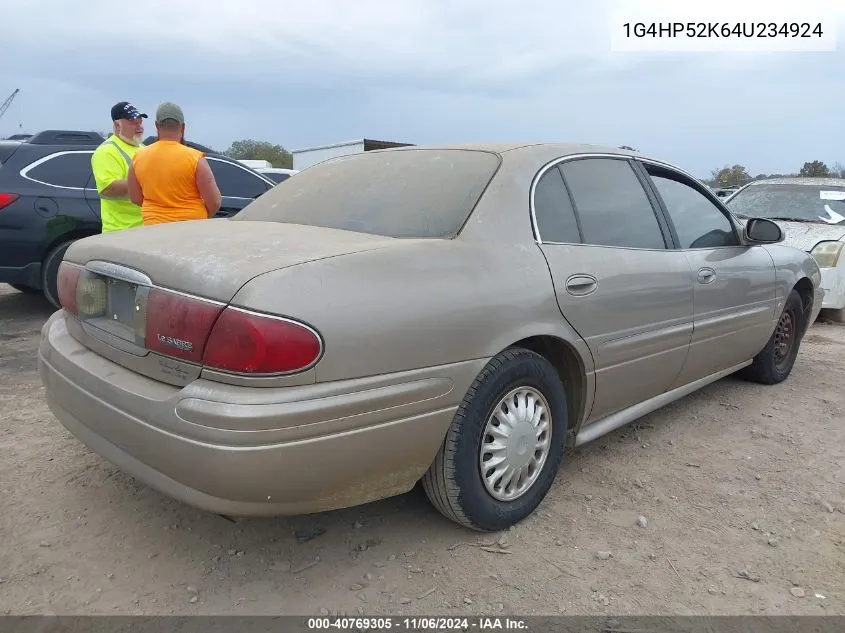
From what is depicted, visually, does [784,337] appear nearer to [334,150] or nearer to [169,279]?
[169,279]

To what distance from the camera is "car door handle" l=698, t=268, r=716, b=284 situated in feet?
11.0

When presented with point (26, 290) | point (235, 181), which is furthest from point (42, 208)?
point (235, 181)

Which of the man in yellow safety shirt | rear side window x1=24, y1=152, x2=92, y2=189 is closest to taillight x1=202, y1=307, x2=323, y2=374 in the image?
the man in yellow safety shirt

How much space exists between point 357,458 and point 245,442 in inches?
13.8

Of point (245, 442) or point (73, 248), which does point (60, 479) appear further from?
point (245, 442)

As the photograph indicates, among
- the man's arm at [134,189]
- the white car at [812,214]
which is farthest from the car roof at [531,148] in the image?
the white car at [812,214]

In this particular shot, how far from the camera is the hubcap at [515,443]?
2416mm

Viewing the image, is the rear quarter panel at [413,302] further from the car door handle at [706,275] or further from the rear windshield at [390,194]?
the car door handle at [706,275]

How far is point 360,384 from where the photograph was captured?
1951mm

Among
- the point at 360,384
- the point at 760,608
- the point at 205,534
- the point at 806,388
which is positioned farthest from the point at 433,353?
the point at 806,388

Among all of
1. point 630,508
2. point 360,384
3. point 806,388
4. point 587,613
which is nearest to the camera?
point 360,384

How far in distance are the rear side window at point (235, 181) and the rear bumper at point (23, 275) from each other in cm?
194

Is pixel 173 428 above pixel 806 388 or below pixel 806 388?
above

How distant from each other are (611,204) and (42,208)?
4902 millimetres
